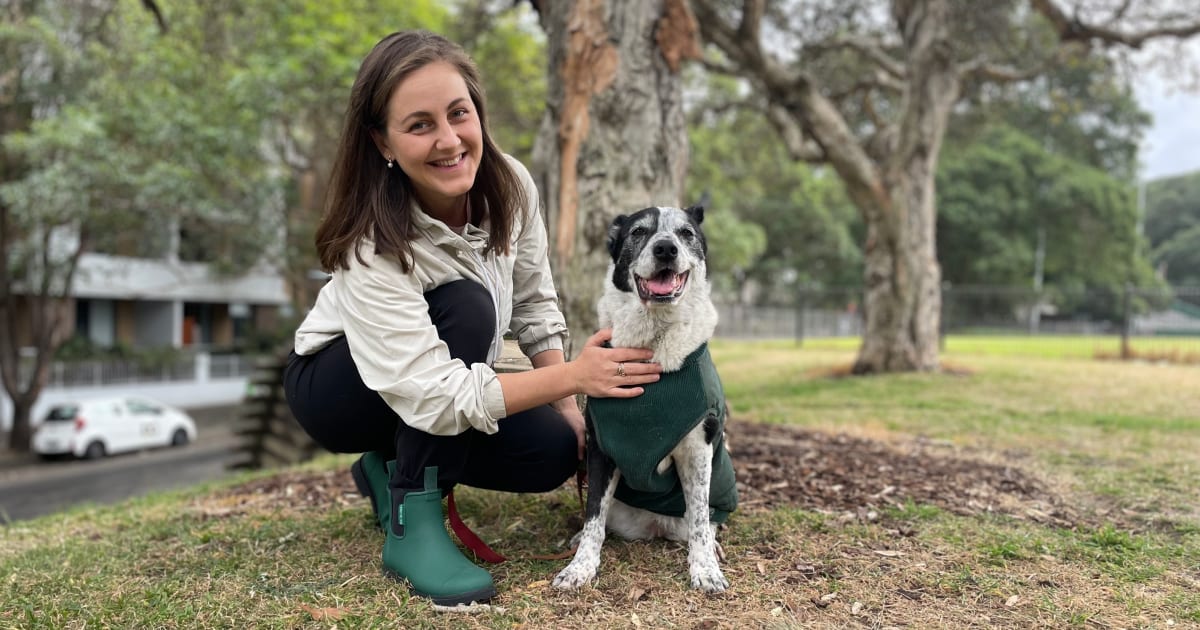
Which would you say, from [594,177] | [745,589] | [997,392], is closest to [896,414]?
[997,392]

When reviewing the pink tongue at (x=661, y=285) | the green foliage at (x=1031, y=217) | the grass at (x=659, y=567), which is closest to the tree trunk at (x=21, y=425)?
the grass at (x=659, y=567)

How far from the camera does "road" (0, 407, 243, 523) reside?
11.7 m

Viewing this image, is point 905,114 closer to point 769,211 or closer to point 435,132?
point 435,132

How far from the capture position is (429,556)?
7.73ft

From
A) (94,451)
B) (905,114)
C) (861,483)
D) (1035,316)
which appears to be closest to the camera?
(861,483)

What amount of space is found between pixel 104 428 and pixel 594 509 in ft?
56.8

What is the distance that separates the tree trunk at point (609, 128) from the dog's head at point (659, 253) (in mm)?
1440

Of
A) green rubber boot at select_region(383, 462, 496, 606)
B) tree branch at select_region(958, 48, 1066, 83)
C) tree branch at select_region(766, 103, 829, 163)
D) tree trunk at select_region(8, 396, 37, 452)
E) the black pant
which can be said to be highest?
tree branch at select_region(958, 48, 1066, 83)

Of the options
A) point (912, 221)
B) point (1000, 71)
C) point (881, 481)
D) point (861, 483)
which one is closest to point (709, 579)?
point (861, 483)

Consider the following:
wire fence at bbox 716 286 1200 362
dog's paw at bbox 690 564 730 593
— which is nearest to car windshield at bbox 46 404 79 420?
wire fence at bbox 716 286 1200 362

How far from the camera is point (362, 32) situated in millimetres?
14297

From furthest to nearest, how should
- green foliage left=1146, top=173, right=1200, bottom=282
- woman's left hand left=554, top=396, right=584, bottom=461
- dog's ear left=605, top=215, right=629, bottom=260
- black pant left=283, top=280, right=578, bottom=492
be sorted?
green foliage left=1146, top=173, right=1200, bottom=282 < woman's left hand left=554, top=396, right=584, bottom=461 < dog's ear left=605, top=215, right=629, bottom=260 < black pant left=283, top=280, right=578, bottom=492

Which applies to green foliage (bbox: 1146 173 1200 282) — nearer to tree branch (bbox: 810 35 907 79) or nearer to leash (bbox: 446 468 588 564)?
tree branch (bbox: 810 35 907 79)

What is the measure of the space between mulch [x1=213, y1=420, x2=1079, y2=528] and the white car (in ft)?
45.2
